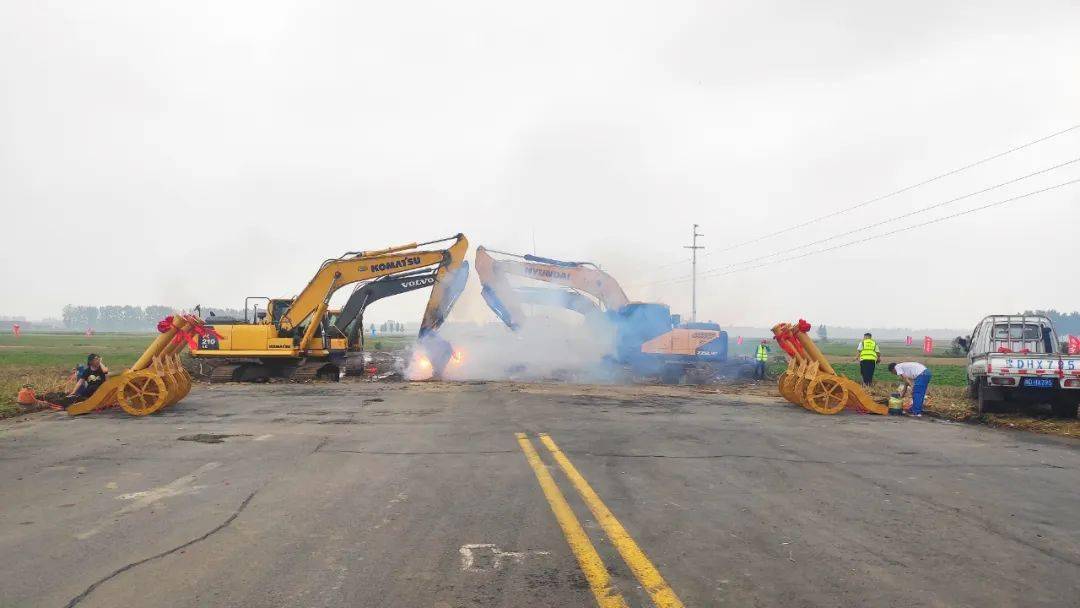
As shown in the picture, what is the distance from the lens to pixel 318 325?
20844 millimetres

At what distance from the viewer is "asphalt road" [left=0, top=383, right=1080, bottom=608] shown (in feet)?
11.8

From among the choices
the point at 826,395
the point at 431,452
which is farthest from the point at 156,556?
the point at 826,395

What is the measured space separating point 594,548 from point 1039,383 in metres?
11.2

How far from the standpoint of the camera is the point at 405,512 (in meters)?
5.12

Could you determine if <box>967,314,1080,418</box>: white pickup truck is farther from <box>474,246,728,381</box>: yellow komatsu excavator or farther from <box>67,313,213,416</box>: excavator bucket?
<box>67,313,213,416</box>: excavator bucket

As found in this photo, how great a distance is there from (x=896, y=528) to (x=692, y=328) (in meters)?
18.2

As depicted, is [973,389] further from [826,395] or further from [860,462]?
[860,462]

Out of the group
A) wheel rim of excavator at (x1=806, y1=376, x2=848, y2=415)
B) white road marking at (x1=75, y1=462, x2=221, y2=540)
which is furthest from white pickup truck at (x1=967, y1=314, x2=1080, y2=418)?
white road marking at (x1=75, y1=462, x2=221, y2=540)

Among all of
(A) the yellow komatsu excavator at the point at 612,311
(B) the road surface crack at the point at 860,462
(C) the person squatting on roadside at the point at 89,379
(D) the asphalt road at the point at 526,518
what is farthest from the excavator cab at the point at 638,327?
(C) the person squatting on roadside at the point at 89,379

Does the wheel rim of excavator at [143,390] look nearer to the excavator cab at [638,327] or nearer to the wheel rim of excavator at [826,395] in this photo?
the wheel rim of excavator at [826,395]

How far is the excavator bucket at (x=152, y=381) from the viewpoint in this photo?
12.0 metres

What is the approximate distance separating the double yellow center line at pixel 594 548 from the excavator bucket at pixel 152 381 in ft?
29.6

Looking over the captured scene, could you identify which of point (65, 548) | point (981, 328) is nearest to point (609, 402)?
point (981, 328)

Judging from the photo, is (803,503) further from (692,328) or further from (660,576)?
(692,328)
